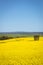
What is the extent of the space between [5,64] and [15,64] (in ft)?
1.69

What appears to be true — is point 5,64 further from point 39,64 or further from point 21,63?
→ point 39,64

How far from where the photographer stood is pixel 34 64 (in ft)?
21.6

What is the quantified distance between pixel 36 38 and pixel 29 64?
13112mm

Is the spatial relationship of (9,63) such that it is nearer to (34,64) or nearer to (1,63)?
(1,63)

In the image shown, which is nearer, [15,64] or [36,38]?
[15,64]

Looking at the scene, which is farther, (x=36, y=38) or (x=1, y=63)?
(x=36, y=38)

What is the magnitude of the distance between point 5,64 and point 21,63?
820mm

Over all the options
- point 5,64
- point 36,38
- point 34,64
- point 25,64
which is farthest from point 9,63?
point 36,38

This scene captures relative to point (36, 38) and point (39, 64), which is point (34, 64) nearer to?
point (39, 64)

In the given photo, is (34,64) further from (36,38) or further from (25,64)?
(36,38)

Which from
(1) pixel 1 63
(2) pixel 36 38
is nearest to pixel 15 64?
(1) pixel 1 63

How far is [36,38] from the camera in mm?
19594

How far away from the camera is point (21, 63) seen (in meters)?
6.80

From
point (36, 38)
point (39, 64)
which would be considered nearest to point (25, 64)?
point (39, 64)
